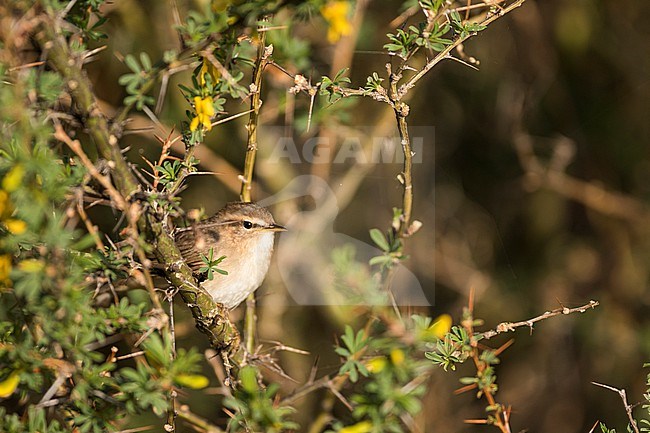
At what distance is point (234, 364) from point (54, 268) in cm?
123

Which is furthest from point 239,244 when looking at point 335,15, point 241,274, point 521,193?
point 521,193

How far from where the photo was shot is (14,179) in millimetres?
2006

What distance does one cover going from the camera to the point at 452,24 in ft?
9.62

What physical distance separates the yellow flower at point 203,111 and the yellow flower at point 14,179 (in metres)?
0.75

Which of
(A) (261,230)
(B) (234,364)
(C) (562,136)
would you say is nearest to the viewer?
(B) (234,364)

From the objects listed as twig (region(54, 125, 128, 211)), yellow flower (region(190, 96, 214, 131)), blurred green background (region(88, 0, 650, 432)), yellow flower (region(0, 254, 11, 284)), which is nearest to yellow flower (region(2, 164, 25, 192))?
twig (region(54, 125, 128, 211))

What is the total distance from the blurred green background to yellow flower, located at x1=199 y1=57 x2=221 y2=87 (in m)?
3.21

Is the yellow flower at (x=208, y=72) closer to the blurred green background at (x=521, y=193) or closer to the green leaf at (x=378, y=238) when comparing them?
the green leaf at (x=378, y=238)

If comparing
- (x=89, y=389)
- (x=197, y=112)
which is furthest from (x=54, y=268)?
(x=197, y=112)

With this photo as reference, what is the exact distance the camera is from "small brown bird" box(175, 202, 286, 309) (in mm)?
4188

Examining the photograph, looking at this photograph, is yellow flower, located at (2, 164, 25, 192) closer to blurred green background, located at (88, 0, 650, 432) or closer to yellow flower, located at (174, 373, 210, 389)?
yellow flower, located at (174, 373, 210, 389)

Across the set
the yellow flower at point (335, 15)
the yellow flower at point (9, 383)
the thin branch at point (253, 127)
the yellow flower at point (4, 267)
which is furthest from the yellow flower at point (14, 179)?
the thin branch at point (253, 127)

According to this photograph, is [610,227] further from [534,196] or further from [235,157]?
[235,157]

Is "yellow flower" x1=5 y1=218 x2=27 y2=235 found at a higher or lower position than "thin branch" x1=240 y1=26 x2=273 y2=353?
higher
